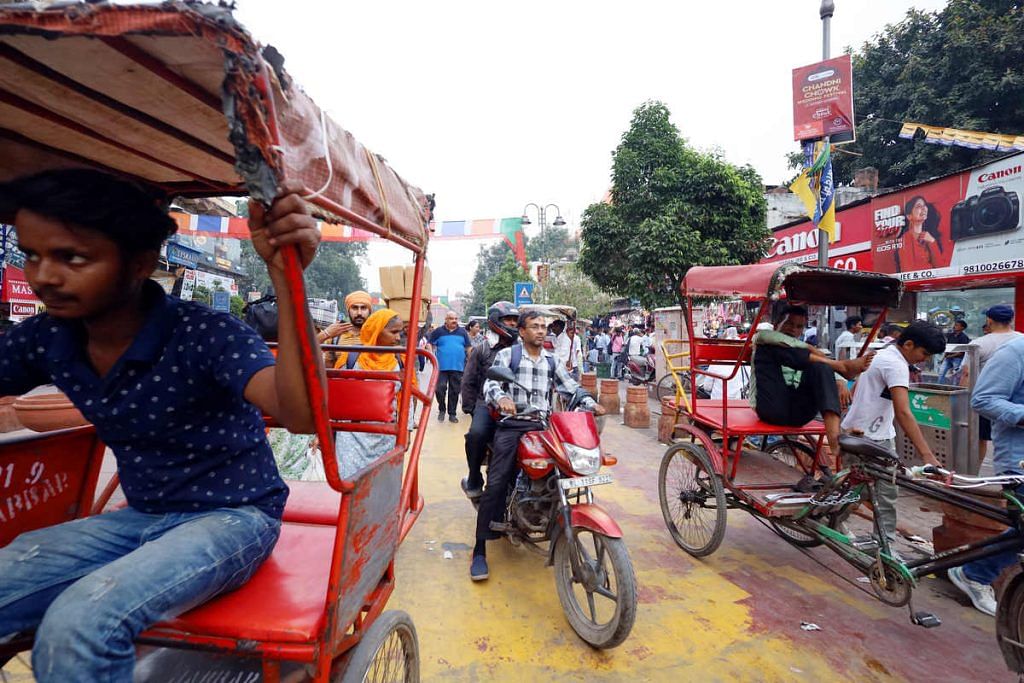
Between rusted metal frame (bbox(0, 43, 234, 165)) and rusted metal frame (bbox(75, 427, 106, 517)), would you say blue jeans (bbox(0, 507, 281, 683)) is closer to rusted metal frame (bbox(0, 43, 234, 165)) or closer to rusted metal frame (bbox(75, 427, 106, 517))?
rusted metal frame (bbox(75, 427, 106, 517))

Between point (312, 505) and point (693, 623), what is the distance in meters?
2.31

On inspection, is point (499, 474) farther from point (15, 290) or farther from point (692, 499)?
point (15, 290)

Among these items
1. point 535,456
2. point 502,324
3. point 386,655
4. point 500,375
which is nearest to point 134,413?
point 386,655

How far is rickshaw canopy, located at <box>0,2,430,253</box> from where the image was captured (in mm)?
979

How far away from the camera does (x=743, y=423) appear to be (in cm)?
396

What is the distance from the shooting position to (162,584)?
4.00ft

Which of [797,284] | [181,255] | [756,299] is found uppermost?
[181,255]

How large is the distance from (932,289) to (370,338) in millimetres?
13326

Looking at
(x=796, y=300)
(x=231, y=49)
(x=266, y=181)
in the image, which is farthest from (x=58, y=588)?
(x=796, y=300)

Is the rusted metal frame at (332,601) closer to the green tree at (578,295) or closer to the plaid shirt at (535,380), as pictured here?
the plaid shirt at (535,380)

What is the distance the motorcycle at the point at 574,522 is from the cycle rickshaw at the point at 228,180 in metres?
1.12

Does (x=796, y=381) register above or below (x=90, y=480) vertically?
above

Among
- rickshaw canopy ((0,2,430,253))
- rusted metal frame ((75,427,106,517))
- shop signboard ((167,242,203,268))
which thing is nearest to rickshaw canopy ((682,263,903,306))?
rickshaw canopy ((0,2,430,253))

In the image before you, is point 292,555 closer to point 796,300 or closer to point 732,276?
point 732,276
